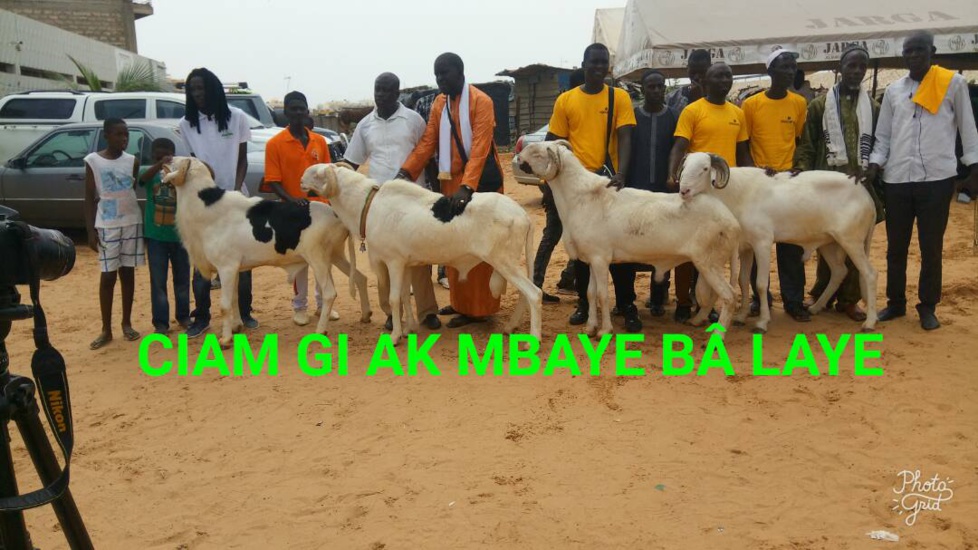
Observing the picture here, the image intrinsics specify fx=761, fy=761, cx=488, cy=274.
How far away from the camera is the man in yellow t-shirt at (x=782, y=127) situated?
253 inches

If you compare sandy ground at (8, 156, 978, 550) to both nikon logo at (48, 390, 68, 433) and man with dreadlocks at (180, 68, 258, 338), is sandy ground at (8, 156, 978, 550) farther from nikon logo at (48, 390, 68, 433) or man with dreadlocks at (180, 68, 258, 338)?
nikon logo at (48, 390, 68, 433)

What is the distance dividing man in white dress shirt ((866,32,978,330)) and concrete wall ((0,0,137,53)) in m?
35.5

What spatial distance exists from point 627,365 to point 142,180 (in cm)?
442

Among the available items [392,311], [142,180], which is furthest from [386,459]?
[142,180]

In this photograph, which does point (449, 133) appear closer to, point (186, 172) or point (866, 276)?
point (186, 172)

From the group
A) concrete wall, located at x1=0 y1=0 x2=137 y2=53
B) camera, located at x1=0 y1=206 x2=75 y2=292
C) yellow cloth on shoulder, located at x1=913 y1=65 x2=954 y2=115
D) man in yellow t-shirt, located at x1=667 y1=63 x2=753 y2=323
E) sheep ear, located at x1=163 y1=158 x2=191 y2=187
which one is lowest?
camera, located at x1=0 y1=206 x2=75 y2=292

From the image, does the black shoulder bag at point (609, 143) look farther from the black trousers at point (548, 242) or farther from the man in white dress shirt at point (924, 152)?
the man in white dress shirt at point (924, 152)

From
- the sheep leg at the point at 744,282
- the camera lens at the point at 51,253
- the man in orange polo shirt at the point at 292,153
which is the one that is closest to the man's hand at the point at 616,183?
the sheep leg at the point at 744,282

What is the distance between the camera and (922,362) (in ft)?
18.2

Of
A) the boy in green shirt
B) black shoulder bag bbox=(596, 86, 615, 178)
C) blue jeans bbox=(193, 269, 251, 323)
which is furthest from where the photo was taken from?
blue jeans bbox=(193, 269, 251, 323)

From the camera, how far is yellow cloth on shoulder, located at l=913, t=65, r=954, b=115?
19.5 ft

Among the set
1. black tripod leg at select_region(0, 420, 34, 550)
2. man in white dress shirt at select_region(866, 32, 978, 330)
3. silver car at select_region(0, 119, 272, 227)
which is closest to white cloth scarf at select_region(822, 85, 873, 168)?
man in white dress shirt at select_region(866, 32, 978, 330)

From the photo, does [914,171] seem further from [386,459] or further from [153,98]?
[153,98]

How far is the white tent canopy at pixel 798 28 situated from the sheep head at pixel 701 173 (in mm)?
6754
